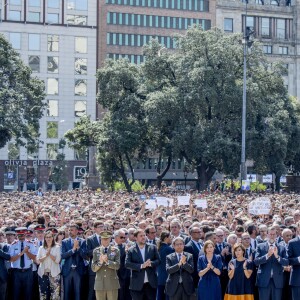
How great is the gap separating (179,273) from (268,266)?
5.49 feet

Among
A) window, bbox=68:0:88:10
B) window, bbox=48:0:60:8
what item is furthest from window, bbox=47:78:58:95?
window, bbox=68:0:88:10

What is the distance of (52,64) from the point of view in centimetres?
10031

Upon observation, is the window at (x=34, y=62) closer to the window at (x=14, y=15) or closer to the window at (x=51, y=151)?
the window at (x=14, y=15)

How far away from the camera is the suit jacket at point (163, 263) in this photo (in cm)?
1631

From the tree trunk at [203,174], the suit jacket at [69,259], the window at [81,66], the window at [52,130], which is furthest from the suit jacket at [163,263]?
the window at [81,66]

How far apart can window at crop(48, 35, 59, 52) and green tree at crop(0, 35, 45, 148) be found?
37306 mm

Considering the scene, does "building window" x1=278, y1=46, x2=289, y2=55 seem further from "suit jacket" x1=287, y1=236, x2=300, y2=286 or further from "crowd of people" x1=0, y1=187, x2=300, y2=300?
"suit jacket" x1=287, y1=236, x2=300, y2=286

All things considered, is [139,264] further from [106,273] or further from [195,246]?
[195,246]

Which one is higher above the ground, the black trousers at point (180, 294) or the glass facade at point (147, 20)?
the glass facade at point (147, 20)

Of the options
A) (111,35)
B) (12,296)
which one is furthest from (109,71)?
(12,296)

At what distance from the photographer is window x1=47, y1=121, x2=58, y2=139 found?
100406 millimetres

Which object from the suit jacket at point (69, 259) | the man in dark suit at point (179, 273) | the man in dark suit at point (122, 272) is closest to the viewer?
the man in dark suit at point (179, 273)

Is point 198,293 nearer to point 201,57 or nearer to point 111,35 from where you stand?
point 201,57

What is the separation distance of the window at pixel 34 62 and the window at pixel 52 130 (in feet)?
20.7
